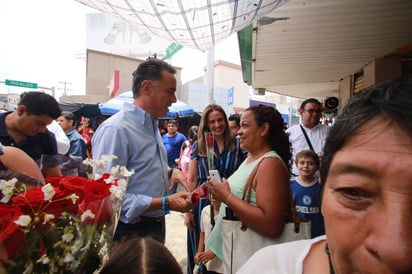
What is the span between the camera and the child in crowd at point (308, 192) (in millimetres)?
2621

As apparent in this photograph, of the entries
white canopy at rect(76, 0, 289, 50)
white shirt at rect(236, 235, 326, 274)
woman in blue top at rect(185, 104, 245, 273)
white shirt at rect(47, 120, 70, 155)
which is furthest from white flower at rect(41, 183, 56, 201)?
white shirt at rect(47, 120, 70, 155)

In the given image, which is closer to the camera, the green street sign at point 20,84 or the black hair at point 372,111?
the black hair at point 372,111

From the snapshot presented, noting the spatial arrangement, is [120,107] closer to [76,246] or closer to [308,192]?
[308,192]

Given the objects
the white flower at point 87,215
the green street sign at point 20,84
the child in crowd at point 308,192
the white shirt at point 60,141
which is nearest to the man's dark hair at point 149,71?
the white flower at point 87,215

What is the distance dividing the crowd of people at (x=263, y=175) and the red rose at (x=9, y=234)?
26 cm

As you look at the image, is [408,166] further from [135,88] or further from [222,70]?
[222,70]

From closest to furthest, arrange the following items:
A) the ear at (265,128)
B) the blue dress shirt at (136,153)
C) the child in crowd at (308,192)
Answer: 1. the blue dress shirt at (136,153)
2. the ear at (265,128)
3. the child in crowd at (308,192)

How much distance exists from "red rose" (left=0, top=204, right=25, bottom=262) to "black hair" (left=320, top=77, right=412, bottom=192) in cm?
76

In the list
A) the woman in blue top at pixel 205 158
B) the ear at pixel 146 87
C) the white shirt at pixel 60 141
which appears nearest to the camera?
the ear at pixel 146 87

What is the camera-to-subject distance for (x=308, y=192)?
8.95ft

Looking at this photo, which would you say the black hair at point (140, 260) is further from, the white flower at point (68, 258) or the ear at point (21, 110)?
the ear at point (21, 110)

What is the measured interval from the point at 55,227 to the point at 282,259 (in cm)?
64

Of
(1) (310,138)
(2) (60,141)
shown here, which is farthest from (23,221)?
(1) (310,138)

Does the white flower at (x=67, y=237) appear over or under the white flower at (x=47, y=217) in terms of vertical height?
under
